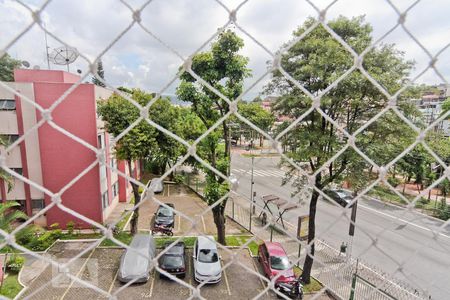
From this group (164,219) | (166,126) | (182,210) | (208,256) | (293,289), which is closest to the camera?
(293,289)

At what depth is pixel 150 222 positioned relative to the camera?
7855 millimetres

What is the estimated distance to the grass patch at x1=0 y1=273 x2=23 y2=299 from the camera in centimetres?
439

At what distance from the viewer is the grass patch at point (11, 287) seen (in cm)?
439

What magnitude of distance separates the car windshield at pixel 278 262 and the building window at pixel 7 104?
20.3 feet

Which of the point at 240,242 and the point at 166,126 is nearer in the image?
the point at 166,126

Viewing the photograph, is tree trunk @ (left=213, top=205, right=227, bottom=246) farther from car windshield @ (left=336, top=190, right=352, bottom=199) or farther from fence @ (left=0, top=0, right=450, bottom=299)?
car windshield @ (left=336, top=190, right=352, bottom=199)

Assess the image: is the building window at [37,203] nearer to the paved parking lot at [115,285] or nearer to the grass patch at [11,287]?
the paved parking lot at [115,285]

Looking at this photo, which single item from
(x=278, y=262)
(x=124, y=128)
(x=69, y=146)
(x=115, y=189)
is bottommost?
(x=278, y=262)

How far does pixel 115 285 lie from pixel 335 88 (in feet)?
14.7

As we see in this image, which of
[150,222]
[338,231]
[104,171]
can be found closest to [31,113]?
[104,171]

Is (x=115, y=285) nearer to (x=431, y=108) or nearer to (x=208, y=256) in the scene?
(x=208, y=256)

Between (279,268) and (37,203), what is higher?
(37,203)

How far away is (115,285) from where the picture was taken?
4824mm

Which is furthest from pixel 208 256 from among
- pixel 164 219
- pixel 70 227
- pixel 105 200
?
pixel 105 200
